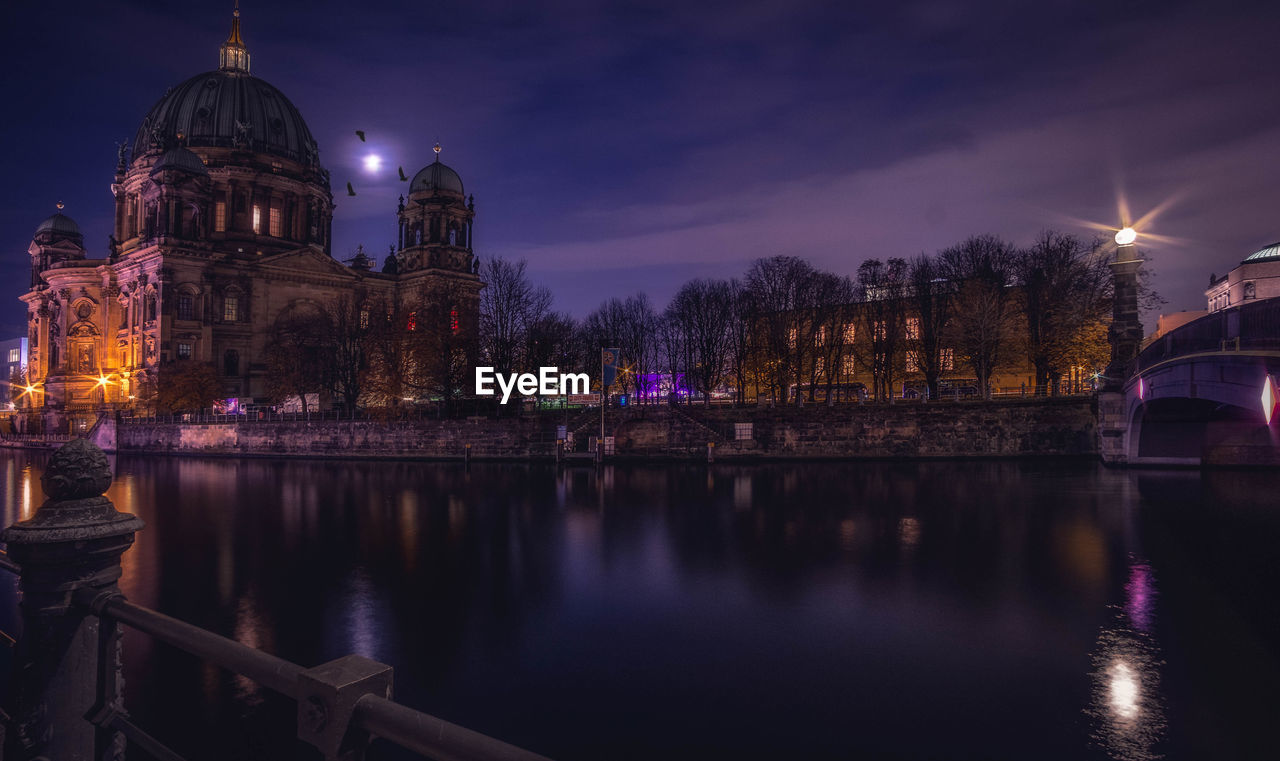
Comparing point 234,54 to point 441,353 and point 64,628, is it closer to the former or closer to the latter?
point 441,353

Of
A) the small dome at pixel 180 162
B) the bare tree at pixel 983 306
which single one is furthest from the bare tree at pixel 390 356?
the bare tree at pixel 983 306

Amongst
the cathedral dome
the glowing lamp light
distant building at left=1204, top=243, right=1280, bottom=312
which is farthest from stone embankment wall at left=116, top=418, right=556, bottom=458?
distant building at left=1204, top=243, right=1280, bottom=312

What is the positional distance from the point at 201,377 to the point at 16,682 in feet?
258

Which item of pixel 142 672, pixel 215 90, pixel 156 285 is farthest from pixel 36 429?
pixel 142 672

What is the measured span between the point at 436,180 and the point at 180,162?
2750cm

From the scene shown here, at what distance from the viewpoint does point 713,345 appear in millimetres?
62219

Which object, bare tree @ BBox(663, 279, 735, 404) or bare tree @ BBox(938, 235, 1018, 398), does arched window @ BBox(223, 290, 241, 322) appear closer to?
bare tree @ BBox(663, 279, 735, 404)

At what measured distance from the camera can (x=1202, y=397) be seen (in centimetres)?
2728

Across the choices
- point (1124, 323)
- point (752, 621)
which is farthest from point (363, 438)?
point (1124, 323)

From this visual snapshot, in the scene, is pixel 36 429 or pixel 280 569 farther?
pixel 36 429

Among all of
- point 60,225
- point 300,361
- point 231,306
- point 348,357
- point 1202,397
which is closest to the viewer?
point 1202,397

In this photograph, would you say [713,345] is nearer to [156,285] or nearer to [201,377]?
[201,377]

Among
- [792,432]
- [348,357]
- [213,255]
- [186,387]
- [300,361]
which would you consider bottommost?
[792,432]

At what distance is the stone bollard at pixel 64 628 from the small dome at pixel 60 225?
400 feet
